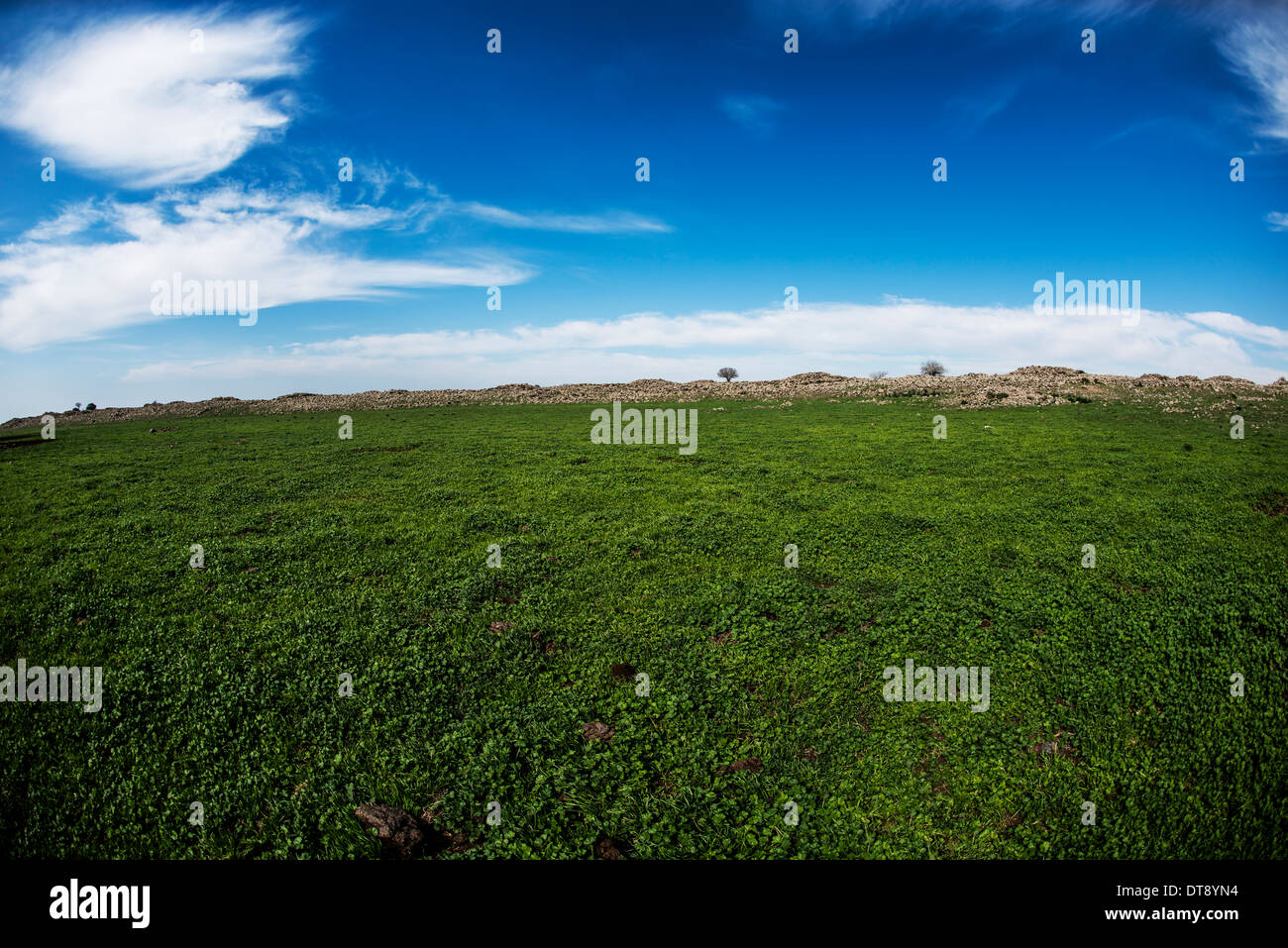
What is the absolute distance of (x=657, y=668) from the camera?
9.20 metres

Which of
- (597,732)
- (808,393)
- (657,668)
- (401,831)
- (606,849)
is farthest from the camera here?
(808,393)

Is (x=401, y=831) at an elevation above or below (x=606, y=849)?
above

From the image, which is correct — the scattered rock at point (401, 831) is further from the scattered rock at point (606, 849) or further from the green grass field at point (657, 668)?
the scattered rock at point (606, 849)

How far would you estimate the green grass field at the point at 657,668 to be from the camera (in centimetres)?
644

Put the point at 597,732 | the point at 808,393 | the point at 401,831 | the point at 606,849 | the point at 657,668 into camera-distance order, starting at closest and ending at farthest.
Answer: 1. the point at 606,849
2. the point at 401,831
3. the point at 597,732
4. the point at 657,668
5. the point at 808,393

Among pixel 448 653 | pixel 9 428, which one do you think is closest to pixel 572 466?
pixel 448 653

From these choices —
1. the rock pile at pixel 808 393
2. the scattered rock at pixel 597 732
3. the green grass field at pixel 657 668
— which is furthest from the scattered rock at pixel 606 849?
the rock pile at pixel 808 393

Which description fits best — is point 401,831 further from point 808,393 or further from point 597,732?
point 808,393

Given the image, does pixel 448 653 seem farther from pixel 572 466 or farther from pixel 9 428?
pixel 9 428

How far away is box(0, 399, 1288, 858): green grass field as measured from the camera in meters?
6.44

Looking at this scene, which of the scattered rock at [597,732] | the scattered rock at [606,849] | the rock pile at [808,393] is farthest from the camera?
the rock pile at [808,393]

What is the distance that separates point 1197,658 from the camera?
368 inches

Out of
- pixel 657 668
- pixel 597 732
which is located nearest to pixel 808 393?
pixel 657 668

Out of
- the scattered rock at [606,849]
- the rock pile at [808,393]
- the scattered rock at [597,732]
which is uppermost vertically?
the rock pile at [808,393]
